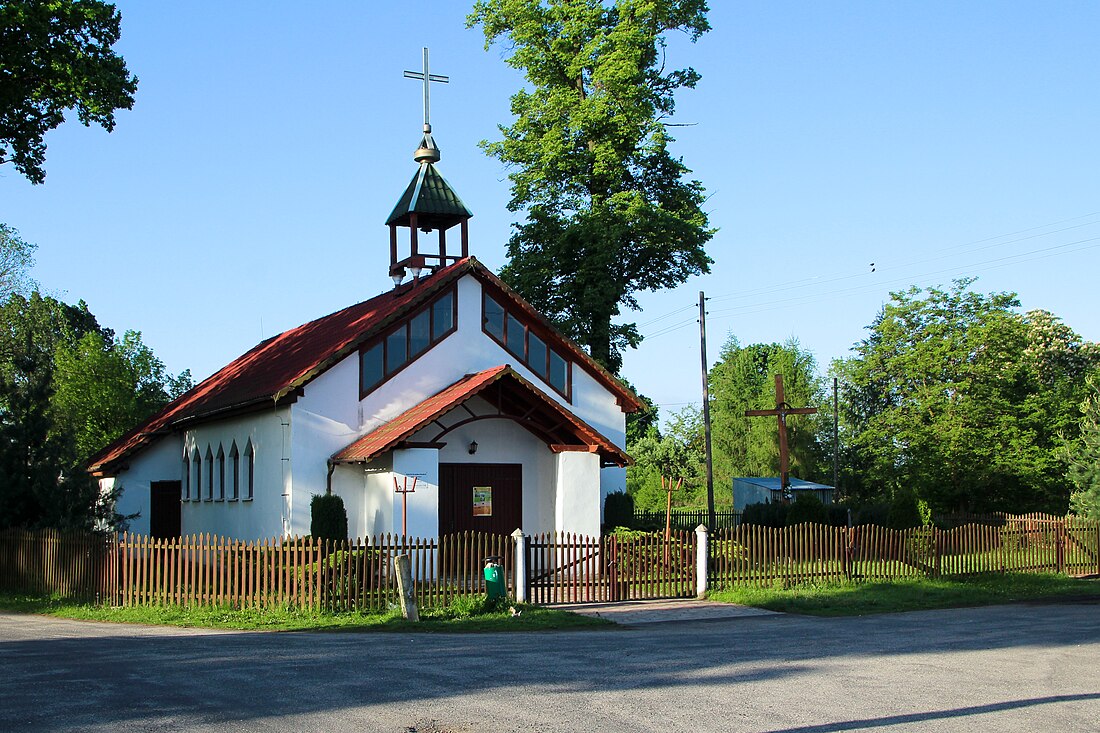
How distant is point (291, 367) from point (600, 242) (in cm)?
1370

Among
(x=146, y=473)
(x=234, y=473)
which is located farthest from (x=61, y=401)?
(x=234, y=473)

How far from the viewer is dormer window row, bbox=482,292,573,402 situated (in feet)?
91.2

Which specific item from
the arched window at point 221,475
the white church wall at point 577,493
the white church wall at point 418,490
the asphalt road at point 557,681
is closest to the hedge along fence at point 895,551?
the white church wall at point 577,493

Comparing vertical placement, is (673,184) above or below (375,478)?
above

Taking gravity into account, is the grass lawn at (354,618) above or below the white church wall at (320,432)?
below

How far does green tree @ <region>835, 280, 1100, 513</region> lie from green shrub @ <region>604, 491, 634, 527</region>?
1985 cm

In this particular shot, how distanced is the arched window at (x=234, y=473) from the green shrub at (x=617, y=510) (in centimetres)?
961

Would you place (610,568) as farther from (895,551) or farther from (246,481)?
(246,481)

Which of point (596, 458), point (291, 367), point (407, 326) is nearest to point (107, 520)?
point (291, 367)

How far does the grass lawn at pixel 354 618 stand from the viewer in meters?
17.4

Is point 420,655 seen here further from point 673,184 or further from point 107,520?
point 673,184

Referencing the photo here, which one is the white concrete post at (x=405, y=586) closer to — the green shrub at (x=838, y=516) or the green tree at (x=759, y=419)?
the green shrub at (x=838, y=516)

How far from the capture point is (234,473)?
2852cm

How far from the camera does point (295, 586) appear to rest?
18.7m
